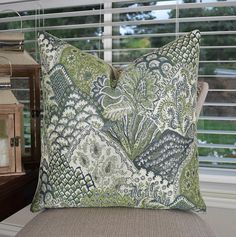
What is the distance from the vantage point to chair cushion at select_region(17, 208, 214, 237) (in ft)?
2.93

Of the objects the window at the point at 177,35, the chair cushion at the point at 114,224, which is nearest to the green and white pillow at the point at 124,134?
the chair cushion at the point at 114,224

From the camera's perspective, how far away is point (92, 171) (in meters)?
1.04

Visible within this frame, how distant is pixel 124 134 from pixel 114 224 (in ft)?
0.83

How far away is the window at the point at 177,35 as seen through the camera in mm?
1509

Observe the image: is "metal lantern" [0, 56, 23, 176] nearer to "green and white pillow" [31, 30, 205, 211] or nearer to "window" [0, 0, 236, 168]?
"green and white pillow" [31, 30, 205, 211]

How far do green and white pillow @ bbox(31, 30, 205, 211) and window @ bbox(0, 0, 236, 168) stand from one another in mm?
476

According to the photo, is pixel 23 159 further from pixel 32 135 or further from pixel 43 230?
pixel 43 230

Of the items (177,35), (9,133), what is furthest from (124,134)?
(177,35)

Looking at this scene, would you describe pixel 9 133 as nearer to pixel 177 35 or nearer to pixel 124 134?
pixel 124 134

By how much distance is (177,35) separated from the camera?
1.54m

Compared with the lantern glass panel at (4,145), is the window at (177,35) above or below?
above

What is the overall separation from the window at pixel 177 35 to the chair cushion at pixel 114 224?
58 cm

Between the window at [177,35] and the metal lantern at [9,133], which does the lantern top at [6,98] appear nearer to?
the metal lantern at [9,133]


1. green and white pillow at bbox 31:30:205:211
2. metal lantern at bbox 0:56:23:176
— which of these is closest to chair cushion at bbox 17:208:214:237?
green and white pillow at bbox 31:30:205:211
